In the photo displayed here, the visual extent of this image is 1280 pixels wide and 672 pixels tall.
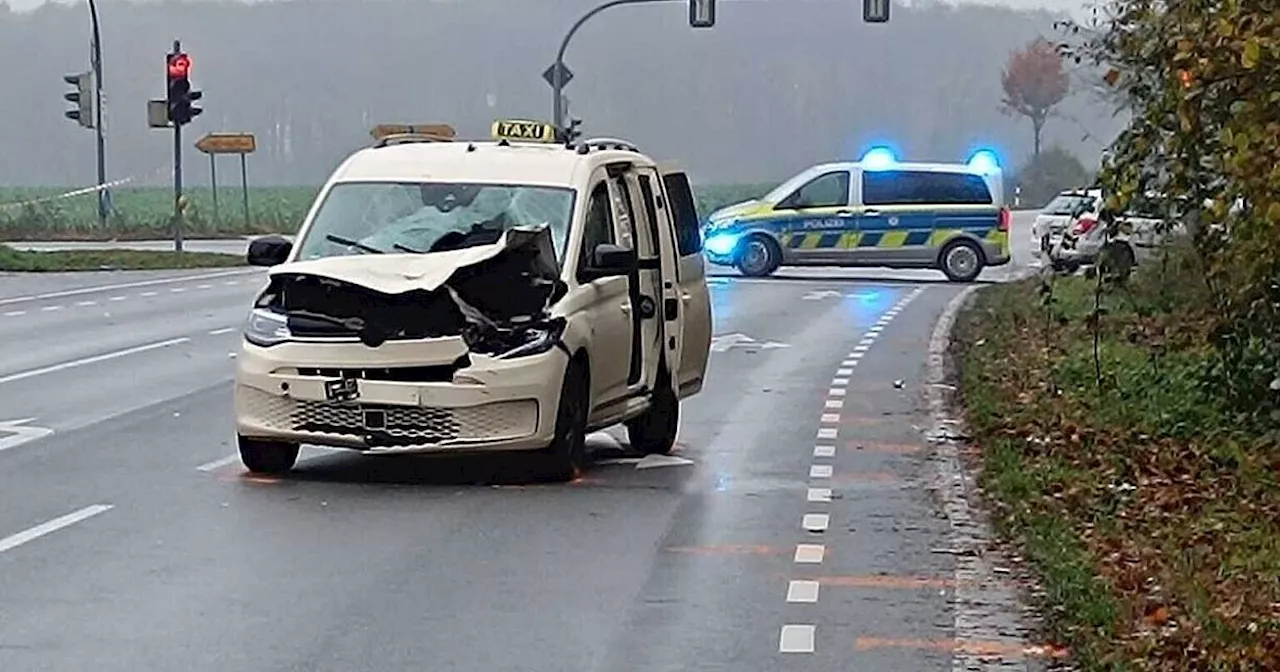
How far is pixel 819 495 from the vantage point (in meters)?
13.1

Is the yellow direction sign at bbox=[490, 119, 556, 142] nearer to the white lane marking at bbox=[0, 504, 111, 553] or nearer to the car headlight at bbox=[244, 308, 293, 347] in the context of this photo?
the car headlight at bbox=[244, 308, 293, 347]

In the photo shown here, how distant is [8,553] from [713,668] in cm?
359

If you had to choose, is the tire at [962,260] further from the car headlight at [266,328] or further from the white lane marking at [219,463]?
the car headlight at [266,328]

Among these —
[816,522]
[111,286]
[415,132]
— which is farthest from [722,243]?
[816,522]

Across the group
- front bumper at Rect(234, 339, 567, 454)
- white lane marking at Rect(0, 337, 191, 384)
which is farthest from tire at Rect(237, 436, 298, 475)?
white lane marking at Rect(0, 337, 191, 384)

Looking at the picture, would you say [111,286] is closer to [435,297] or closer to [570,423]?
[570,423]

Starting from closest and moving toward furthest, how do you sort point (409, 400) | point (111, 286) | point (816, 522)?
point (816, 522), point (409, 400), point (111, 286)

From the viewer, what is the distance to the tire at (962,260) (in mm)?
40062

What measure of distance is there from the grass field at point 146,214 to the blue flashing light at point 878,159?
10.1 metres

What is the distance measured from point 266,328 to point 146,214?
5362 centimetres

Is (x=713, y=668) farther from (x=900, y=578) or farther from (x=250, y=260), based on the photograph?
(x=250, y=260)

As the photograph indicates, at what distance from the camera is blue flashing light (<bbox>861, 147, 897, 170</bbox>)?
3950 centimetres

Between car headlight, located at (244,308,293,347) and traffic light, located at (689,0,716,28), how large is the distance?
32.1 meters

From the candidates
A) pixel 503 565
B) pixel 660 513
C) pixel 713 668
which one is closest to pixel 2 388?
pixel 660 513
